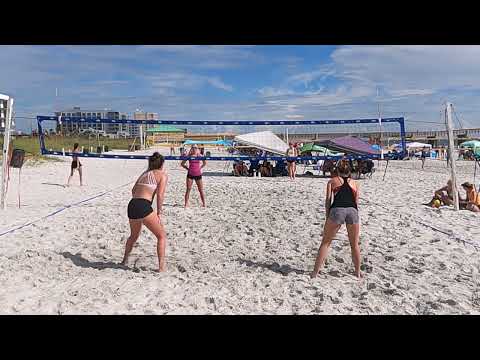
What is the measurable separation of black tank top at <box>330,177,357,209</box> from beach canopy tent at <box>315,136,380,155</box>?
12128 millimetres

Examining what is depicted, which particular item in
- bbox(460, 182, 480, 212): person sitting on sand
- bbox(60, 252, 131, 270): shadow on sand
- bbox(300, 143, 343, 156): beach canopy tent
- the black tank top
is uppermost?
bbox(300, 143, 343, 156): beach canopy tent

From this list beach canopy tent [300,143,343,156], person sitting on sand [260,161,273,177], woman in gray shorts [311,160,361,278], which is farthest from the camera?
beach canopy tent [300,143,343,156]

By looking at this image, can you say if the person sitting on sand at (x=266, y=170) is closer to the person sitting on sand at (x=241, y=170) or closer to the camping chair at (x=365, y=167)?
the person sitting on sand at (x=241, y=170)

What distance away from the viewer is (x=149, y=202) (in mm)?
3986

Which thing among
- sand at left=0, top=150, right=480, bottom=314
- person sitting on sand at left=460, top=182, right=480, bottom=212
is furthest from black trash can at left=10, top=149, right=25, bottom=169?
A: person sitting on sand at left=460, top=182, right=480, bottom=212

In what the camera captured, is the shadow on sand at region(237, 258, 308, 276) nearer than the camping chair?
Yes

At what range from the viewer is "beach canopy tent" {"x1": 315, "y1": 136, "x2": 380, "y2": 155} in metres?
15.7

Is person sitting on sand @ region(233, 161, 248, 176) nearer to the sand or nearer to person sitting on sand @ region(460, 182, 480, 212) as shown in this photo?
the sand

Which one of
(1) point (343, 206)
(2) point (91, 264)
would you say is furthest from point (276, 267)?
(2) point (91, 264)

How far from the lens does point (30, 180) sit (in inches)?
499

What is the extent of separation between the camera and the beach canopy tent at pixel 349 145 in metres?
15.7
